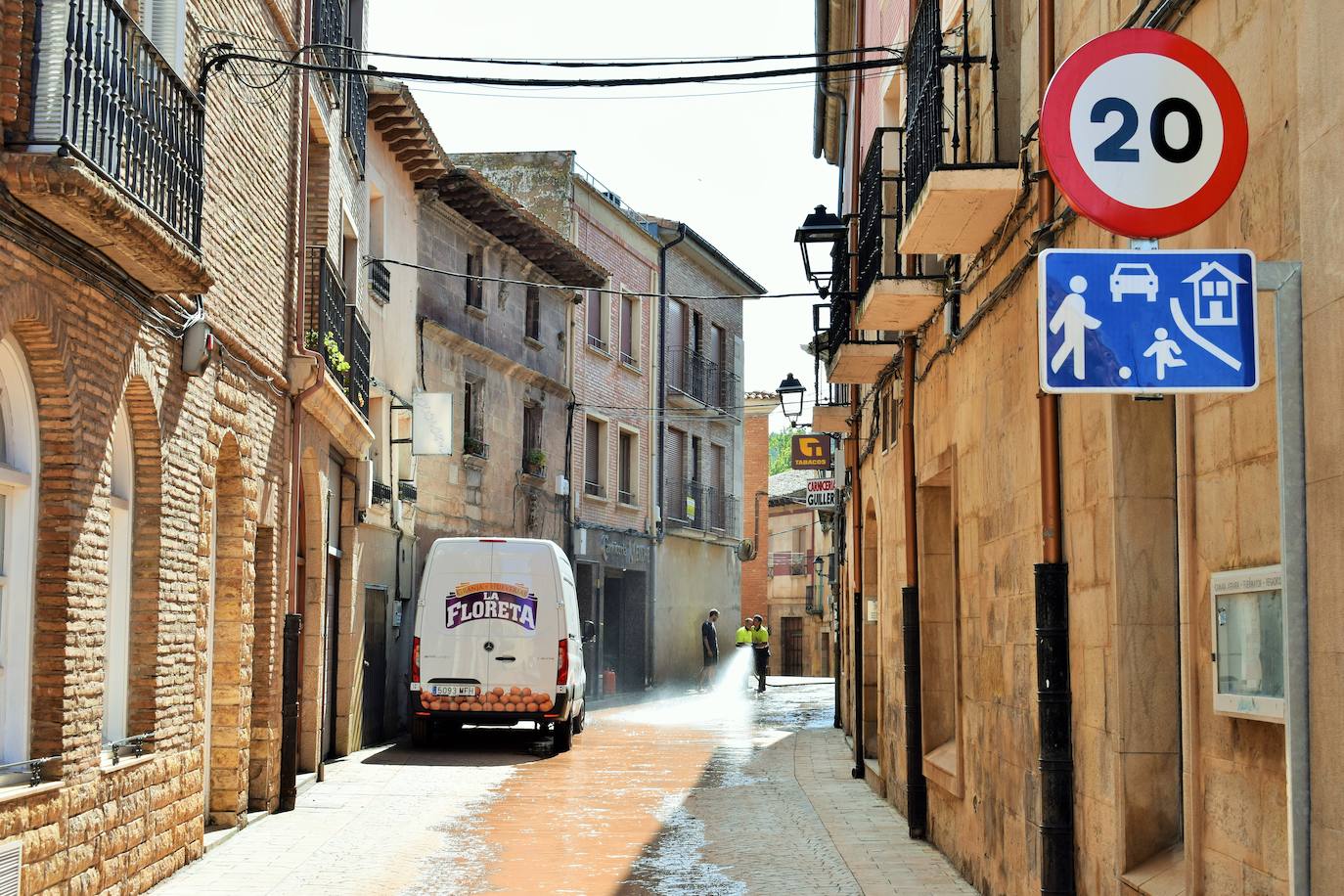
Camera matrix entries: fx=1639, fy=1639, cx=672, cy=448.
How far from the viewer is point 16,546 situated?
781 centimetres

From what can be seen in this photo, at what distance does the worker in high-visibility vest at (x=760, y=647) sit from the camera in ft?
115

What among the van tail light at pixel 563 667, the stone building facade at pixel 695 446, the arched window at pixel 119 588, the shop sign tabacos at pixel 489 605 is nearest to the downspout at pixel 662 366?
the stone building facade at pixel 695 446

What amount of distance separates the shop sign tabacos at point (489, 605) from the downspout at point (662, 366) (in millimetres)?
16313

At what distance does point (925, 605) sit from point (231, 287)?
18.2 feet

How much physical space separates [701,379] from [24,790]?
31.4 metres

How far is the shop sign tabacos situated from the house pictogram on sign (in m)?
15.3

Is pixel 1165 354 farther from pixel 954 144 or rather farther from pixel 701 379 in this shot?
pixel 701 379

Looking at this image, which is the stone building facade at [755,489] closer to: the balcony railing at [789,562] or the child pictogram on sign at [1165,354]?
the balcony railing at [789,562]

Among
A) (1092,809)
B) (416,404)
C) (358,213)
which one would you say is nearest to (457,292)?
(416,404)

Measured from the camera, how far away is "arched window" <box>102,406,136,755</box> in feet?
30.8

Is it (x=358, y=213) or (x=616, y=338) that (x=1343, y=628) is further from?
(x=616, y=338)

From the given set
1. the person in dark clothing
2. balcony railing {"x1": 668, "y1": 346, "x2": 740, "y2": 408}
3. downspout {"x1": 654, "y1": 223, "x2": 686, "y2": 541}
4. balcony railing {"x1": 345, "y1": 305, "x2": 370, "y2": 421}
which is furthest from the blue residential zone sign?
balcony railing {"x1": 668, "y1": 346, "x2": 740, "y2": 408}

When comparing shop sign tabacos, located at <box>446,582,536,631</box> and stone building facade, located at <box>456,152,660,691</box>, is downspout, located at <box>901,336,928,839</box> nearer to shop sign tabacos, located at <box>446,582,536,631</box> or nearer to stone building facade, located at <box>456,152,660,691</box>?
shop sign tabacos, located at <box>446,582,536,631</box>

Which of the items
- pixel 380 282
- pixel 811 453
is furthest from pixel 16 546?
pixel 811 453
